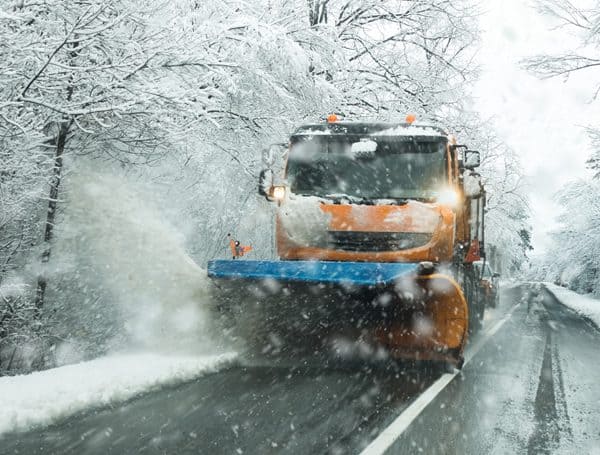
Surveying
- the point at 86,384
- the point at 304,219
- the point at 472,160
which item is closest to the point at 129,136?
the point at 304,219

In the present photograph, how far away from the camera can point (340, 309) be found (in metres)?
7.27

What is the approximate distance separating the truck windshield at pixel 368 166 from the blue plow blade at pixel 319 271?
1.66 metres

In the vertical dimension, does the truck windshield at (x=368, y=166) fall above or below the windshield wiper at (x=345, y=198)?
above

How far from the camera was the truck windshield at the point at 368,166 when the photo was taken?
7.54 meters

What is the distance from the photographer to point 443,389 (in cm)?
593

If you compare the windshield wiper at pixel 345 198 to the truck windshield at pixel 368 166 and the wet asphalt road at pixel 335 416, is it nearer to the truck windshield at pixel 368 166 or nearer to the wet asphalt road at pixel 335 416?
the truck windshield at pixel 368 166

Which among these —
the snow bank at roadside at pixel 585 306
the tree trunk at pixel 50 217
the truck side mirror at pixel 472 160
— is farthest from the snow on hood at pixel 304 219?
the snow bank at roadside at pixel 585 306

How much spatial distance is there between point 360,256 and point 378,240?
11.3 inches

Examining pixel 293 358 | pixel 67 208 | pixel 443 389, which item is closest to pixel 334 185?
pixel 293 358

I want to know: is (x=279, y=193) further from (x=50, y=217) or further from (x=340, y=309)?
(x=50, y=217)

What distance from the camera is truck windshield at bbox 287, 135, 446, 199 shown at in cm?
754

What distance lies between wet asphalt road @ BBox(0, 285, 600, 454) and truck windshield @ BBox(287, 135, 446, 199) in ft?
7.42

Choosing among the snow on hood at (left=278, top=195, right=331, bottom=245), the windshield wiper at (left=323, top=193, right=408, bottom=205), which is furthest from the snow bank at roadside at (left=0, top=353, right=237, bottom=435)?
the windshield wiper at (left=323, top=193, right=408, bottom=205)

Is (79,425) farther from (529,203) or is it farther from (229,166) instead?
(529,203)
